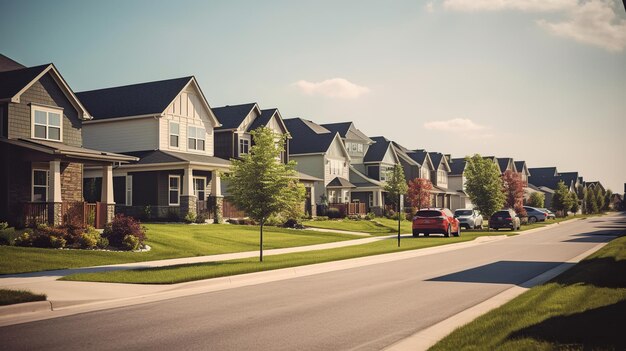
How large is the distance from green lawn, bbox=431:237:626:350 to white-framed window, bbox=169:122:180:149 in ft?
97.5

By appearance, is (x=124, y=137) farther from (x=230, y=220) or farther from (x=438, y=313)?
(x=438, y=313)

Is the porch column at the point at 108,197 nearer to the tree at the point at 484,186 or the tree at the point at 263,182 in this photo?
the tree at the point at 263,182

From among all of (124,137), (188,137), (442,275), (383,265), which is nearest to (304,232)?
(188,137)

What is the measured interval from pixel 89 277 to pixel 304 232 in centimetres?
2188

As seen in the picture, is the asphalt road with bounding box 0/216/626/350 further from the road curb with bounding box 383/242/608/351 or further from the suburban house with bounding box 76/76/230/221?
the suburban house with bounding box 76/76/230/221

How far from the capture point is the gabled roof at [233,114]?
44906 mm

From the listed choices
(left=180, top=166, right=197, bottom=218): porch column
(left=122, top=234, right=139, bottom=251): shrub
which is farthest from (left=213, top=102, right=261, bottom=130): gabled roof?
(left=122, top=234, right=139, bottom=251): shrub

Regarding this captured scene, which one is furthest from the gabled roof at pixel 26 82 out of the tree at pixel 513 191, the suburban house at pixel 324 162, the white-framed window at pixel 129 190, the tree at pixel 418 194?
the tree at pixel 513 191

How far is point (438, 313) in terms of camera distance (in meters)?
9.98

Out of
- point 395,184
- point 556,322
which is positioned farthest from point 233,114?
point 556,322

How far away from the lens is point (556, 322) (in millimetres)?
8016

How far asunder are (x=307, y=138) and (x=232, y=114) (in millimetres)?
14353

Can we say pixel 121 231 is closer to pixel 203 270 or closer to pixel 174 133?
pixel 203 270

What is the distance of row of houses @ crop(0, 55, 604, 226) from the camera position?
26391mm
